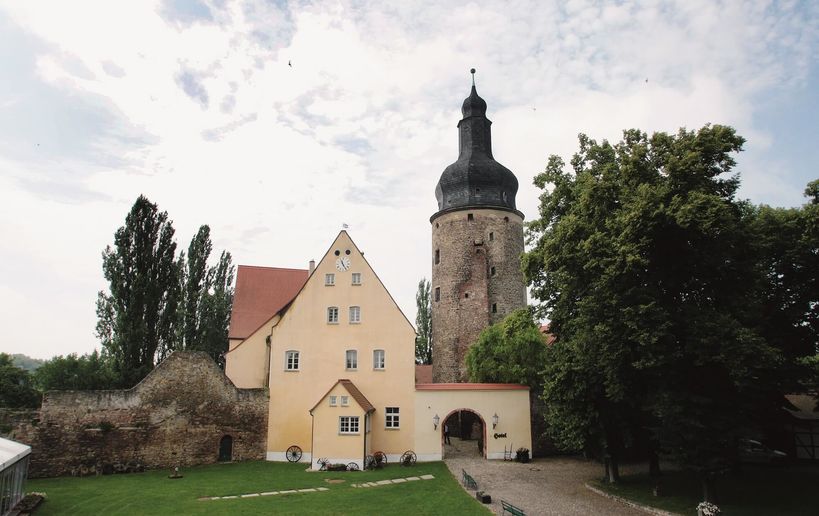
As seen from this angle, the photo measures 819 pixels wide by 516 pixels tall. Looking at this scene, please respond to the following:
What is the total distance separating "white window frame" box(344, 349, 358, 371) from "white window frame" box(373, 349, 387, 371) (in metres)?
0.96

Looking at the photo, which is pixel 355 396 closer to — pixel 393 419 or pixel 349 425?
pixel 349 425

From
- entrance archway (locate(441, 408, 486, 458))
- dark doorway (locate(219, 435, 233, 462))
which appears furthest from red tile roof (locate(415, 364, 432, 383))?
dark doorway (locate(219, 435, 233, 462))

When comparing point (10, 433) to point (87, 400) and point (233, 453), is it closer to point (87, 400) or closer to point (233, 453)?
point (87, 400)

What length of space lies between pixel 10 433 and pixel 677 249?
2760 cm

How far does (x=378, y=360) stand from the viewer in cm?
2831

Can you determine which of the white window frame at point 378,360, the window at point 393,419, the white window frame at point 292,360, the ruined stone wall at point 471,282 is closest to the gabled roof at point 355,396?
the window at point 393,419

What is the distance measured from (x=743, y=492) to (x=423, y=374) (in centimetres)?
3362

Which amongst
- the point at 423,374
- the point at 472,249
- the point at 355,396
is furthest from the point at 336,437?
the point at 423,374

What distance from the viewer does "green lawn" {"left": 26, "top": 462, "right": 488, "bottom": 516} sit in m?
17.1

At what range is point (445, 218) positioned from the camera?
41.2 metres

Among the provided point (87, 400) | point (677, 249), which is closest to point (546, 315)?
point (677, 249)

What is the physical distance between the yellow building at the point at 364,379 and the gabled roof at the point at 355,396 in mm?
70

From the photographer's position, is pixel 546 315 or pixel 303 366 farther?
pixel 303 366

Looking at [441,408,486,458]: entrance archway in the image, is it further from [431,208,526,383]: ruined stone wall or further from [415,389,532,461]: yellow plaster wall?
[415,389,532,461]: yellow plaster wall
